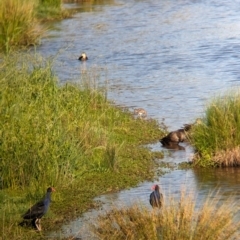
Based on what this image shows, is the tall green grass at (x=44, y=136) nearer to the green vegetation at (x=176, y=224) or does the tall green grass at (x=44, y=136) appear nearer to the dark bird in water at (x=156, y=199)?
the dark bird in water at (x=156, y=199)

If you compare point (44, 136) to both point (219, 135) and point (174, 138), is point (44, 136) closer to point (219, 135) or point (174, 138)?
point (219, 135)

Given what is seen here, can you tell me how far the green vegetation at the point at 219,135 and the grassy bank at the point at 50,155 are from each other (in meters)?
0.83

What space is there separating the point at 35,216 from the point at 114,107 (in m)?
8.10

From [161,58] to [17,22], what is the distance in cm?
451

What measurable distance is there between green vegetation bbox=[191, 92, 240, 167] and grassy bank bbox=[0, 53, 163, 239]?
83 centimetres

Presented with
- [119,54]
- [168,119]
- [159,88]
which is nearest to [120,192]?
[168,119]

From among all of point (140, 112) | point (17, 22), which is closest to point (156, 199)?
point (140, 112)

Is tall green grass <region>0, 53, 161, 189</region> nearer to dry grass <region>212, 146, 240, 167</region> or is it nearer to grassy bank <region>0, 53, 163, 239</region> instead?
grassy bank <region>0, 53, 163, 239</region>

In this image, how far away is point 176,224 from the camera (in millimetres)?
8070

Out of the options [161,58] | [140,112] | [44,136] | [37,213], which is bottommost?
[161,58]

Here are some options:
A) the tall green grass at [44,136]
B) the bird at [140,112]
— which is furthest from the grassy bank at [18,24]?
the tall green grass at [44,136]

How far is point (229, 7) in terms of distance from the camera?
37.5 m

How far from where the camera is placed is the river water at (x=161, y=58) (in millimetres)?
12758

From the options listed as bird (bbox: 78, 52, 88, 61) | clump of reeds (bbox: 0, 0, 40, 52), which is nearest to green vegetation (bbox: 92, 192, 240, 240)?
bird (bbox: 78, 52, 88, 61)
